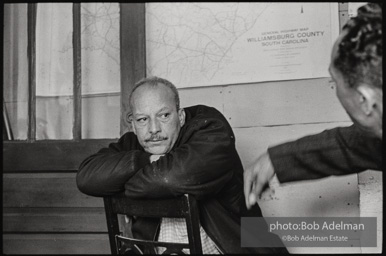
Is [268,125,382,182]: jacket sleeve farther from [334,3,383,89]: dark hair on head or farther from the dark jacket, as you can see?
[334,3,383,89]: dark hair on head

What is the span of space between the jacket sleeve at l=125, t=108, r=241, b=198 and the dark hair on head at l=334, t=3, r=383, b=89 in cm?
49

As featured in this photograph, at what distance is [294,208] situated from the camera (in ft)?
6.20

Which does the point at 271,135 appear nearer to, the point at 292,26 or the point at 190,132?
the point at 292,26

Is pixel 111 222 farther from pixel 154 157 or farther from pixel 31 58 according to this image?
pixel 31 58

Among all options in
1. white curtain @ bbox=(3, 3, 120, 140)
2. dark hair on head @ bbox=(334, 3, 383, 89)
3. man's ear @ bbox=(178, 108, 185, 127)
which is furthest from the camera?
white curtain @ bbox=(3, 3, 120, 140)

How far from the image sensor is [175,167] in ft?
4.23

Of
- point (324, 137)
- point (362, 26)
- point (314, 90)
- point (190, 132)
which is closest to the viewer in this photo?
point (362, 26)

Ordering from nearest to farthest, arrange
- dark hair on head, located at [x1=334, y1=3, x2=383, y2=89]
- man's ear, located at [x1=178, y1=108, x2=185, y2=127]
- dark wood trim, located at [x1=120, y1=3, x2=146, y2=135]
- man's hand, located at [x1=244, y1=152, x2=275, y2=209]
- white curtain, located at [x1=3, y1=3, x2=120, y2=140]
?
1. dark hair on head, located at [x1=334, y1=3, x2=383, y2=89]
2. man's hand, located at [x1=244, y1=152, x2=275, y2=209]
3. man's ear, located at [x1=178, y1=108, x2=185, y2=127]
4. dark wood trim, located at [x1=120, y1=3, x2=146, y2=135]
5. white curtain, located at [x1=3, y1=3, x2=120, y2=140]

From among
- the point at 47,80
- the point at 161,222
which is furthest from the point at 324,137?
the point at 47,80

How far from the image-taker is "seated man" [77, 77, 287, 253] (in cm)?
128

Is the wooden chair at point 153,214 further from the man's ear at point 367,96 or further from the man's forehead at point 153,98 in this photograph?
the man's ear at point 367,96

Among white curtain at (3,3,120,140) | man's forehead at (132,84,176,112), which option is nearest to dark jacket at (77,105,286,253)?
man's forehead at (132,84,176,112)

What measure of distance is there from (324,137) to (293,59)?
28.2 inches

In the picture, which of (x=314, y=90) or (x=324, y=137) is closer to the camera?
(x=324, y=137)
